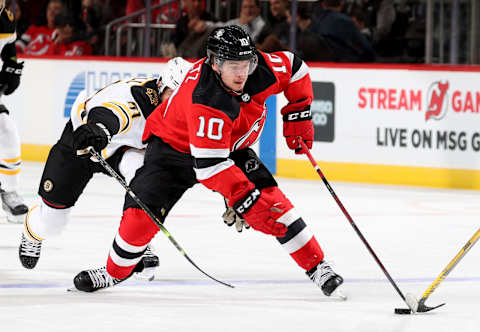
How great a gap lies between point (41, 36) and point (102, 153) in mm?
7339

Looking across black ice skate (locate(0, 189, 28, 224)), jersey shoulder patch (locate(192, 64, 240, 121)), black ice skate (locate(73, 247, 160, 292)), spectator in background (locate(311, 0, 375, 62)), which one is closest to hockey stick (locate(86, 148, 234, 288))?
black ice skate (locate(73, 247, 160, 292))

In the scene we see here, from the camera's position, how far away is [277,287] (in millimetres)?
5363

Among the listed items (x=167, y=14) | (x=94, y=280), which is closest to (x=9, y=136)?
(x=94, y=280)

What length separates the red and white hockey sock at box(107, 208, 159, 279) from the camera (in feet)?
16.4

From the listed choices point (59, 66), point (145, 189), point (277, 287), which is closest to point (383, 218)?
point (277, 287)

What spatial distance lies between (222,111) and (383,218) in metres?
3.54

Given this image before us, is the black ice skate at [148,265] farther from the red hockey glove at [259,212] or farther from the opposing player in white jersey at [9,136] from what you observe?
the opposing player in white jersey at [9,136]

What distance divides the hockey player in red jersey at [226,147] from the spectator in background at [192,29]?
6238 mm

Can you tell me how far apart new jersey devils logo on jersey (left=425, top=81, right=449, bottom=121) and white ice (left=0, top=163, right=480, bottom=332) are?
107 cm

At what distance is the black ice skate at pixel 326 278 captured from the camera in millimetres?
4945

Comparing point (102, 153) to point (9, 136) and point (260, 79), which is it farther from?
point (9, 136)

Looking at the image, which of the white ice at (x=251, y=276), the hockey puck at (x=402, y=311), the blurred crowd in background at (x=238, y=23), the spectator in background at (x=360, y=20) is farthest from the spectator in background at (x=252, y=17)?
the hockey puck at (x=402, y=311)

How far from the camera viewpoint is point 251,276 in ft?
18.6

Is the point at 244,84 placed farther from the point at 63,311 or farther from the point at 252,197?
the point at 63,311
